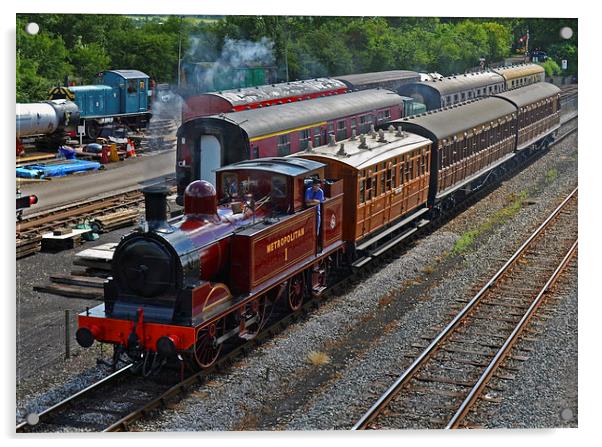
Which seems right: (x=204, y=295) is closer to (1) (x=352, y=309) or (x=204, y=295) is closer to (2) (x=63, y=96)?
(1) (x=352, y=309)

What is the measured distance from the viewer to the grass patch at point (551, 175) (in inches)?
613

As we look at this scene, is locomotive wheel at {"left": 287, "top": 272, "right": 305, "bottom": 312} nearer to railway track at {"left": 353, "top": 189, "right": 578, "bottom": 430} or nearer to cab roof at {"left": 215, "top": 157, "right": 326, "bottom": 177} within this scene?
cab roof at {"left": 215, "top": 157, "right": 326, "bottom": 177}

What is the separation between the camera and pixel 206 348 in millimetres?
12016

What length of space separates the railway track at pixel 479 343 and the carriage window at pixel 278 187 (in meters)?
2.95

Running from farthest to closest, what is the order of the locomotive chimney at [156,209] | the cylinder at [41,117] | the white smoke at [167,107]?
the white smoke at [167,107], the cylinder at [41,117], the locomotive chimney at [156,209]

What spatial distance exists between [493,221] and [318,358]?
5.20 m

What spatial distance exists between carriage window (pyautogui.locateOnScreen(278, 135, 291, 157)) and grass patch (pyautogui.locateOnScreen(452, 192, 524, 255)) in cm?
447

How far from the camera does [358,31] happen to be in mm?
12523

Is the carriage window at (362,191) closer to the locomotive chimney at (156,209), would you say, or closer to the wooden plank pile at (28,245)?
the locomotive chimney at (156,209)

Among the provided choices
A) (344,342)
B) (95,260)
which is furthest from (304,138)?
(344,342)

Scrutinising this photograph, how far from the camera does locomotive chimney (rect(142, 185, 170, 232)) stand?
37.3 feet

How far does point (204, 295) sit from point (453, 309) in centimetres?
428

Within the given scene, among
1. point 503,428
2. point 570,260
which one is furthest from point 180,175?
point 503,428

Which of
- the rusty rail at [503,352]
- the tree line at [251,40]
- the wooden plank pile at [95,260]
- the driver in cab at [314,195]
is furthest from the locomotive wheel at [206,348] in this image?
the wooden plank pile at [95,260]
